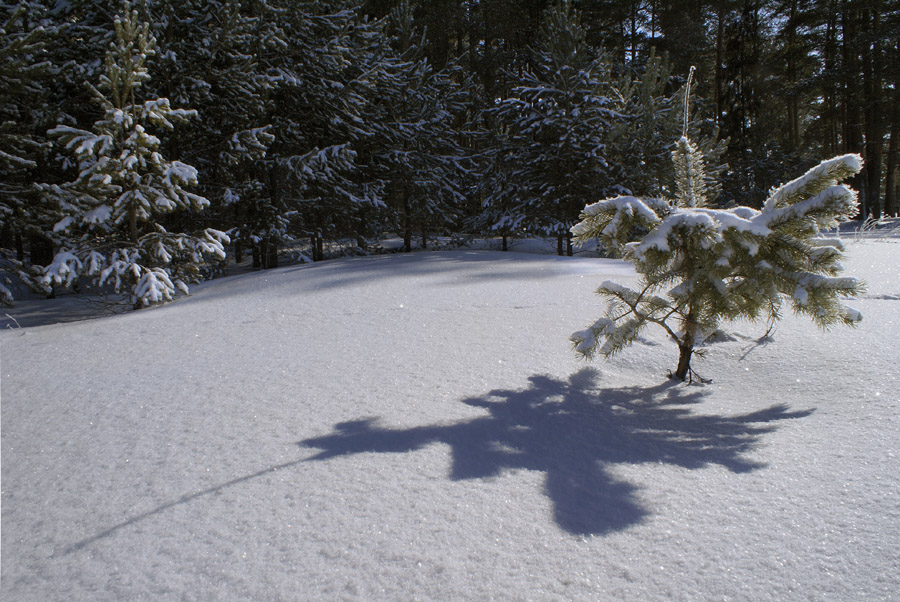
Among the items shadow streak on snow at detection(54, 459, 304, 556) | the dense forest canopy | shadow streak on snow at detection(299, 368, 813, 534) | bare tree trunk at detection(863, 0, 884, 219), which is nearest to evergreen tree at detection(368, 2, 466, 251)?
the dense forest canopy

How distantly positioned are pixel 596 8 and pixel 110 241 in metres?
20.3

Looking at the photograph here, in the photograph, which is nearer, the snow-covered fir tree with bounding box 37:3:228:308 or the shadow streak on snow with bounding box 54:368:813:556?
the shadow streak on snow with bounding box 54:368:813:556

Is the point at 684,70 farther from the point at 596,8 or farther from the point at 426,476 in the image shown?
the point at 426,476

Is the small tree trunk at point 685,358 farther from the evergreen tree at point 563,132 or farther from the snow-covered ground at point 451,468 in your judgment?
the evergreen tree at point 563,132

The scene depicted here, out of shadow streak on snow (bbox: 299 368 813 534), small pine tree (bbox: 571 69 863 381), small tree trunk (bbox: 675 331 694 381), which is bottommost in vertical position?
shadow streak on snow (bbox: 299 368 813 534)

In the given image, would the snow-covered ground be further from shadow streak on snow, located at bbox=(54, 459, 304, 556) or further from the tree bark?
the tree bark

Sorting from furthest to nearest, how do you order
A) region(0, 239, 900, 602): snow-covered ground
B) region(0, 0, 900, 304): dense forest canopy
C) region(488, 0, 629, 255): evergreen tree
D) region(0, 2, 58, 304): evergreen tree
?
region(488, 0, 629, 255): evergreen tree → region(0, 2, 58, 304): evergreen tree → region(0, 0, 900, 304): dense forest canopy → region(0, 239, 900, 602): snow-covered ground

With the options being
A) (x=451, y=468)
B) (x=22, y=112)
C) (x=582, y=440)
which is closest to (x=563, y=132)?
(x=22, y=112)

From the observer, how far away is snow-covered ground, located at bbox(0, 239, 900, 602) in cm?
153

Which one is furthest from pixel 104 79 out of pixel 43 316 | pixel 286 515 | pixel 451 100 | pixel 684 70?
pixel 684 70

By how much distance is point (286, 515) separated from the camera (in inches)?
72.2

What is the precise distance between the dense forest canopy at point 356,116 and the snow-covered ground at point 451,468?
3.85 m

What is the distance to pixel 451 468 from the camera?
2135 millimetres

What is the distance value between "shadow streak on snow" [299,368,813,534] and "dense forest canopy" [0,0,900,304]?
5.16m
